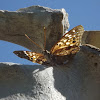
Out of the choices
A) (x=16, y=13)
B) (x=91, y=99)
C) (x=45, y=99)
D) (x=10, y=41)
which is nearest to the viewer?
(x=45, y=99)

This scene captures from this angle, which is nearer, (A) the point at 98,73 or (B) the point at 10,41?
(A) the point at 98,73

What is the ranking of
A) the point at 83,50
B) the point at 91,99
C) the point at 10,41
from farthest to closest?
1. the point at 10,41
2. the point at 83,50
3. the point at 91,99

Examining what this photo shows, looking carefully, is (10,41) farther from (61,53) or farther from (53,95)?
(53,95)

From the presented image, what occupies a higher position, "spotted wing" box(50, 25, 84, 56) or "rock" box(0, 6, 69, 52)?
"rock" box(0, 6, 69, 52)

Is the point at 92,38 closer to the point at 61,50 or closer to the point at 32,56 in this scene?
the point at 61,50

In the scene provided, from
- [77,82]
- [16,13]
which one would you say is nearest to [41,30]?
[16,13]

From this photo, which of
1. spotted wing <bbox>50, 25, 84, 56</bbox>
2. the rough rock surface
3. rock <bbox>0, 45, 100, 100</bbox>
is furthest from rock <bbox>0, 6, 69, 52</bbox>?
rock <bbox>0, 45, 100, 100</bbox>

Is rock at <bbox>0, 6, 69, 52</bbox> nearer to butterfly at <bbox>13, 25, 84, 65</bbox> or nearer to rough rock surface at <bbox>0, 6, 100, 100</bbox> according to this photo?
rough rock surface at <bbox>0, 6, 100, 100</bbox>
